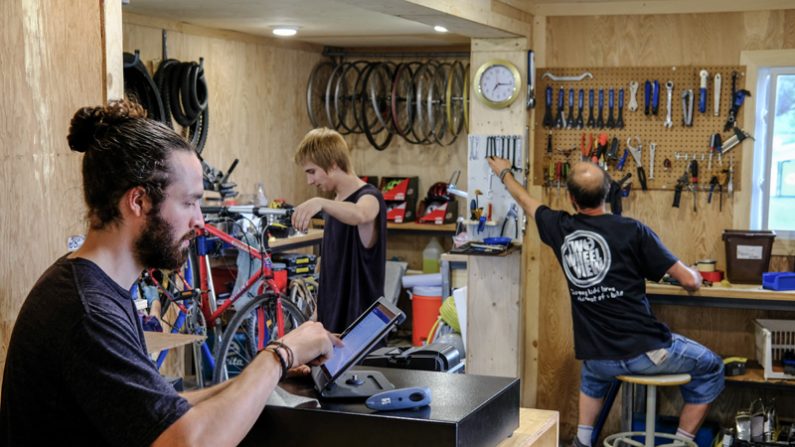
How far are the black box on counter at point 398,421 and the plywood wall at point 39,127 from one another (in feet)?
2.32

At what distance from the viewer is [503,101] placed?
494 centimetres

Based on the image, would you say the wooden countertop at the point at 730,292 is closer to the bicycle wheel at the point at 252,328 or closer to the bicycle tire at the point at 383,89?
the bicycle wheel at the point at 252,328

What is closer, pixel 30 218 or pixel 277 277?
pixel 30 218

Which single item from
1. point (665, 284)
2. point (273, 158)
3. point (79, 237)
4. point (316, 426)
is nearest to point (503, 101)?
point (665, 284)

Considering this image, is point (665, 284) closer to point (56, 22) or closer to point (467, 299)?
point (467, 299)

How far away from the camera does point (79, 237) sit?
2.31 m

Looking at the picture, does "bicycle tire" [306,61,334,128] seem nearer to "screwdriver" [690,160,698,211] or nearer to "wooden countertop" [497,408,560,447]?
"screwdriver" [690,160,698,211]

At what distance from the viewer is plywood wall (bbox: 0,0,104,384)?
2104mm

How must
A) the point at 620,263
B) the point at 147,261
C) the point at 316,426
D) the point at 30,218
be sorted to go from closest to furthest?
the point at 147,261
the point at 316,426
the point at 30,218
the point at 620,263

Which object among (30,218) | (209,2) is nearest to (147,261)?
(30,218)

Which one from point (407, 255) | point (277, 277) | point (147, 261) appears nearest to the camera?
point (147, 261)

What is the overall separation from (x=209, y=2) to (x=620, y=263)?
253 cm

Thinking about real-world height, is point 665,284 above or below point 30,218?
below

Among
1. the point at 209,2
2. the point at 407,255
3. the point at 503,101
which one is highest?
the point at 209,2
